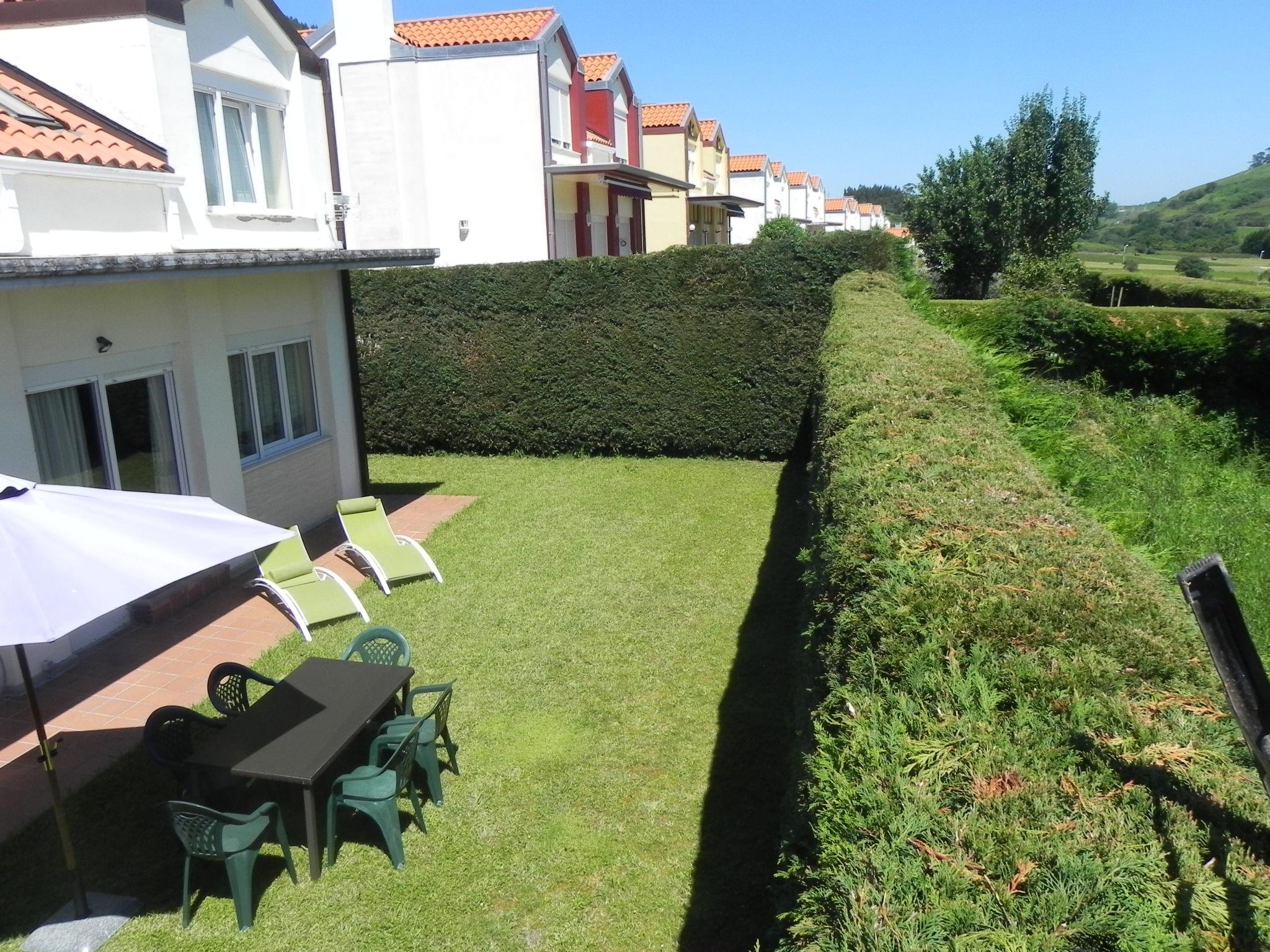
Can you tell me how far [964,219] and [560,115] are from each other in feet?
49.6

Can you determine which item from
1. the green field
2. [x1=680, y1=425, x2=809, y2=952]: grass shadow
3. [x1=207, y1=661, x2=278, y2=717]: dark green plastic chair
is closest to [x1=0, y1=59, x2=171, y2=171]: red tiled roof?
[x1=207, y1=661, x2=278, y2=717]: dark green plastic chair

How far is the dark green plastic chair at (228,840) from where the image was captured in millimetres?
4570

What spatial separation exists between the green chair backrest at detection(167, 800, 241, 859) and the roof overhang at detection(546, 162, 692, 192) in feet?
59.2

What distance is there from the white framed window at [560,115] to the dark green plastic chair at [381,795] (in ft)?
63.2

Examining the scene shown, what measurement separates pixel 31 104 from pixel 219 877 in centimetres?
788

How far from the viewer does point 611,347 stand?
1592 centimetres

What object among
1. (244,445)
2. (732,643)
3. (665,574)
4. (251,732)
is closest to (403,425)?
(244,445)

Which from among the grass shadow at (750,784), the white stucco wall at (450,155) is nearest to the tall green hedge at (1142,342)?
the grass shadow at (750,784)

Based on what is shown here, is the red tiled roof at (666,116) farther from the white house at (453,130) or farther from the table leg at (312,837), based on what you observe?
the table leg at (312,837)

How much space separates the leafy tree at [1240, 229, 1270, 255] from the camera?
81.8 m

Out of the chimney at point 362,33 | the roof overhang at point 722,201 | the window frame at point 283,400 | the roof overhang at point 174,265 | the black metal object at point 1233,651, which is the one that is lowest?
the window frame at point 283,400

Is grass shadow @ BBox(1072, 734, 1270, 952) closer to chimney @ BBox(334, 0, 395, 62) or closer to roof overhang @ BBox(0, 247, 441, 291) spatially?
roof overhang @ BBox(0, 247, 441, 291)

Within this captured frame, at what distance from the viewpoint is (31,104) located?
29.1ft

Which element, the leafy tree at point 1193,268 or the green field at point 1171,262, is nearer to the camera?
the leafy tree at point 1193,268
